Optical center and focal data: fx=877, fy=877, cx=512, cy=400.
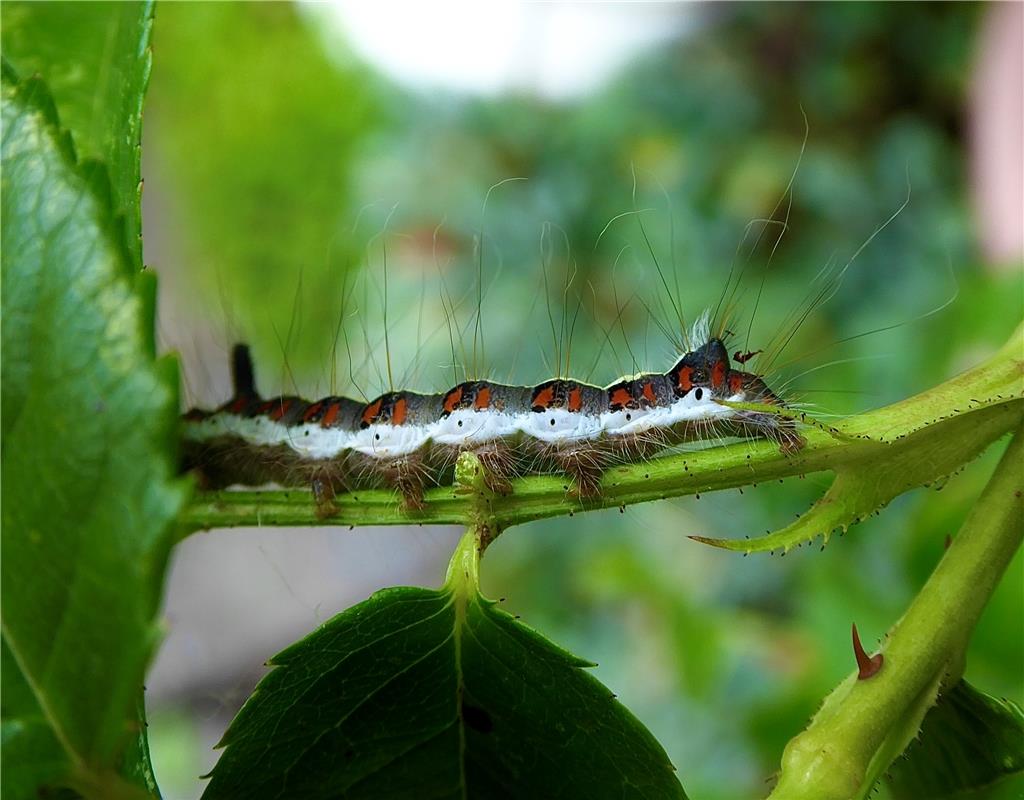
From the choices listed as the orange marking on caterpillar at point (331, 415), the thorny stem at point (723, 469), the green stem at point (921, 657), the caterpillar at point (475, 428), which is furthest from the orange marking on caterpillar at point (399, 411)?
the green stem at point (921, 657)

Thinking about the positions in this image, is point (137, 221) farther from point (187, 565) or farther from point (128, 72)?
point (187, 565)

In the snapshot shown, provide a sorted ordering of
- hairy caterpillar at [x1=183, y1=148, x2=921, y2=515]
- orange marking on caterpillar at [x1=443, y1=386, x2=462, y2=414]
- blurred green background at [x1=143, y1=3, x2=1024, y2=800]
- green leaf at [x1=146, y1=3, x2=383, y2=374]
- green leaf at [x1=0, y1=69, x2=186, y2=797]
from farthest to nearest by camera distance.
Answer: green leaf at [x1=146, y1=3, x2=383, y2=374]
blurred green background at [x1=143, y1=3, x2=1024, y2=800]
orange marking on caterpillar at [x1=443, y1=386, x2=462, y2=414]
hairy caterpillar at [x1=183, y1=148, x2=921, y2=515]
green leaf at [x1=0, y1=69, x2=186, y2=797]

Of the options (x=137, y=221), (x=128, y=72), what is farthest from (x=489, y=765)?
(x=128, y=72)

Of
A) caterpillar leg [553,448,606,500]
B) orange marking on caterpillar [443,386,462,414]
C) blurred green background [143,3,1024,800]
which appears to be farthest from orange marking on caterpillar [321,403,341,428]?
blurred green background [143,3,1024,800]

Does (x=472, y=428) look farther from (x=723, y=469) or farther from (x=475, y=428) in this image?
(x=723, y=469)

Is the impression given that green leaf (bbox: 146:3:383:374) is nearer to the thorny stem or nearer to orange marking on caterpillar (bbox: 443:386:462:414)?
orange marking on caterpillar (bbox: 443:386:462:414)

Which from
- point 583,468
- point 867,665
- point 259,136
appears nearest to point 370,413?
point 583,468

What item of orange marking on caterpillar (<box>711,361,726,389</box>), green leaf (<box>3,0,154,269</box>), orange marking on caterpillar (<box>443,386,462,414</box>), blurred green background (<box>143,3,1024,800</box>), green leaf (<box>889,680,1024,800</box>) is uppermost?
blurred green background (<box>143,3,1024,800</box>)
